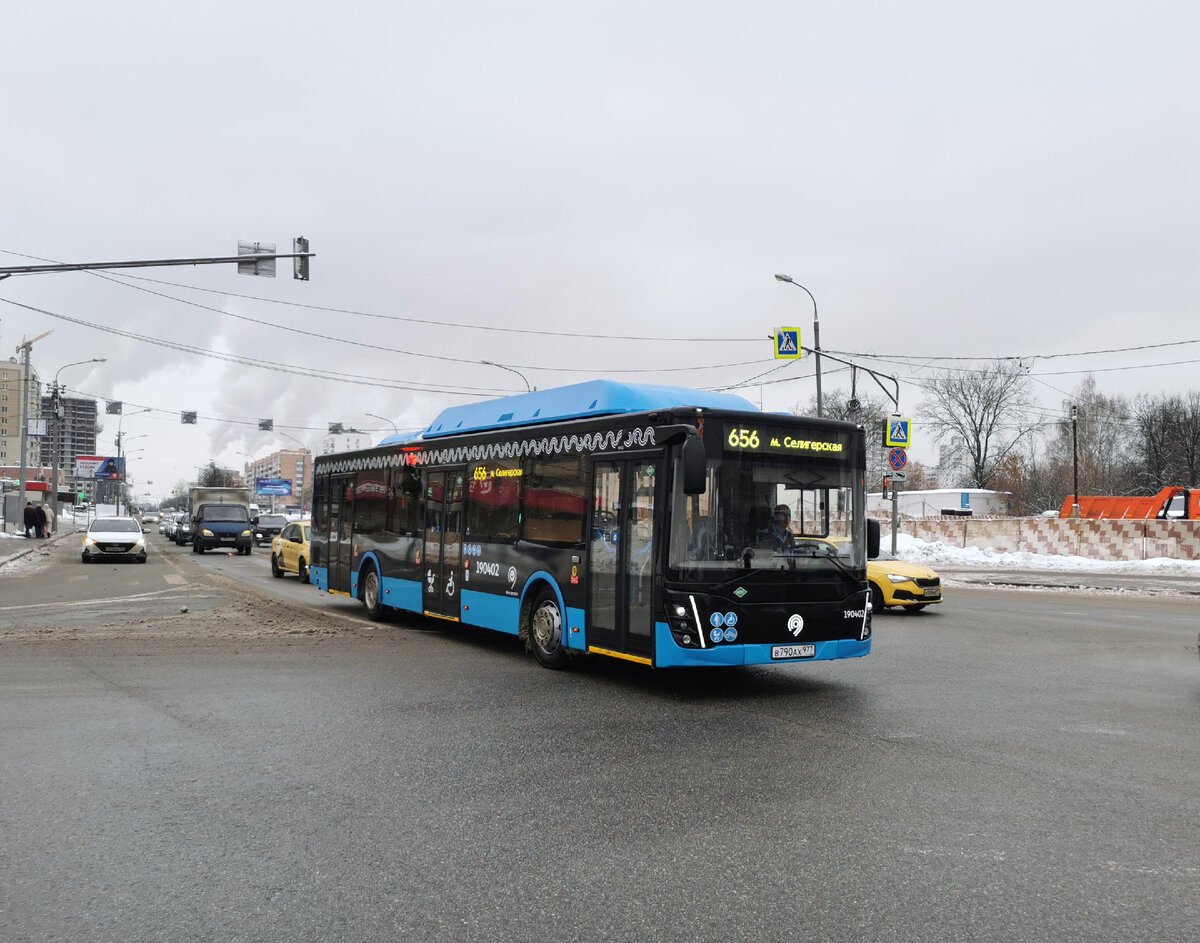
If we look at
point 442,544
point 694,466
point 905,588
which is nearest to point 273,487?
point 905,588

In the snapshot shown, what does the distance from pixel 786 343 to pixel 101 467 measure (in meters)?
89.2

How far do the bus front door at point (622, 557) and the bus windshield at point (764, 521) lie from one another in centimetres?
44

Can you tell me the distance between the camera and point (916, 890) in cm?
436

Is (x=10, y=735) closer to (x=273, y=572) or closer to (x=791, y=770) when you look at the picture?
(x=791, y=770)

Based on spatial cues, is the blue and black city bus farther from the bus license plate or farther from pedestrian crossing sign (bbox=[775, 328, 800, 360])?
pedestrian crossing sign (bbox=[775, 328, 800, 360])

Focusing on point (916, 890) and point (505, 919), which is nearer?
point (505, 919)

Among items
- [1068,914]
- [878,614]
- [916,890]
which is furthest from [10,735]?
[878,614]

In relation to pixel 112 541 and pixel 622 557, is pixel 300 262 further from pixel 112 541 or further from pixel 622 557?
→ pixel 112 541

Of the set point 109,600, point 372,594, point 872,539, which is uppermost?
point 872,539

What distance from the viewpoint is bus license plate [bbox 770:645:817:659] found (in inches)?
364

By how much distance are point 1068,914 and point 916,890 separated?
59cm

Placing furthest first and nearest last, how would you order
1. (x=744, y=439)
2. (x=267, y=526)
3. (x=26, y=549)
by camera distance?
(x=267, y=526), (x=26, y=549), (x=744, y=439)

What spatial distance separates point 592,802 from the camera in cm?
573

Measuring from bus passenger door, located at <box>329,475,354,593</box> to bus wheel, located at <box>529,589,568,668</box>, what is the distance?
654cm
